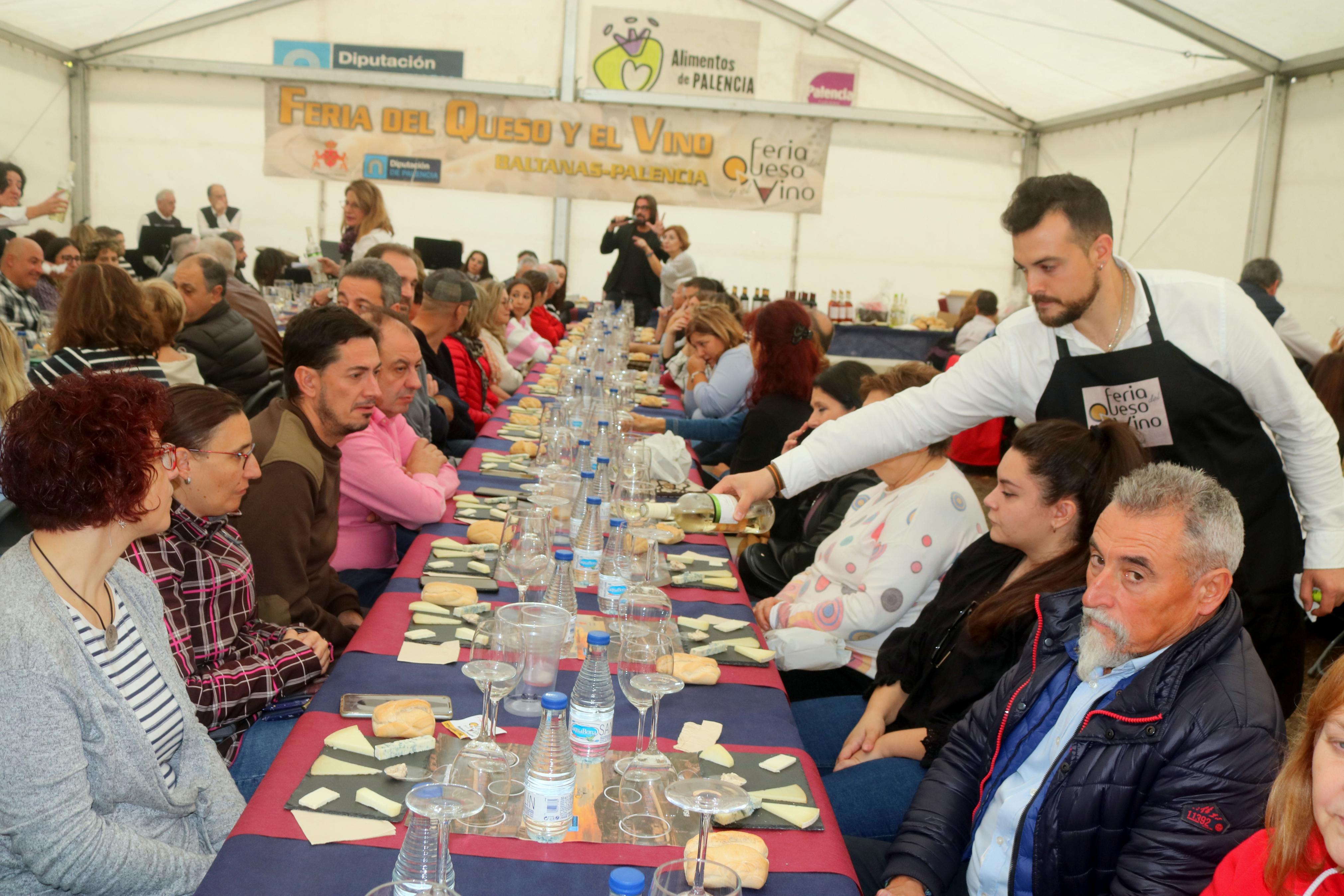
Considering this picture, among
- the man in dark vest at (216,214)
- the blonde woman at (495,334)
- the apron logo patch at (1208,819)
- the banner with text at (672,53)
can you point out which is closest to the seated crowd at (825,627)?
the apron logo patch at (1208,819)

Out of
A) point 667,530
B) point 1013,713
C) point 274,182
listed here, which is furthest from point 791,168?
point 1013,713

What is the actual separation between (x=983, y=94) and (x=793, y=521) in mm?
11325

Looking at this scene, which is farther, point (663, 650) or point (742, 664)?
point (742, 664)

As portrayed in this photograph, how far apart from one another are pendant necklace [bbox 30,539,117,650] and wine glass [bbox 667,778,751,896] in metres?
0.97

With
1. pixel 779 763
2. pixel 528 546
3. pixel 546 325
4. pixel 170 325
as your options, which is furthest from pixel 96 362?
pixel 546 325

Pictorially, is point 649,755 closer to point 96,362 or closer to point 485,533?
point 485,533

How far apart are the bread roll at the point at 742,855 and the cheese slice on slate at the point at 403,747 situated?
0.65ft

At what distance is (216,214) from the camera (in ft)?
40.8

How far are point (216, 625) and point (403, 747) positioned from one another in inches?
28.1

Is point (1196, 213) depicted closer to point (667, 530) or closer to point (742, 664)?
point (667, 530)

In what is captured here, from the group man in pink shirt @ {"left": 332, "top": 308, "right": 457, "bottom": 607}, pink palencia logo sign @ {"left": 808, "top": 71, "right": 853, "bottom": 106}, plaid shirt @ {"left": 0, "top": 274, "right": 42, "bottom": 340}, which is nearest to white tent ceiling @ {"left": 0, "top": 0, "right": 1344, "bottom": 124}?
pink palencia logo sign @ {"left": 808, "top": 71, "right": 853, "bottom": 106}

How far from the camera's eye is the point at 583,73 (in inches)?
525

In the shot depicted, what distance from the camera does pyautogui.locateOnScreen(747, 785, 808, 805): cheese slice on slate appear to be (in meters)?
1.59

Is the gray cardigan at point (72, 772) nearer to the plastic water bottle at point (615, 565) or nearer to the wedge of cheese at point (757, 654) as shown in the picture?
the plastic water bottle at point (615, 565)
